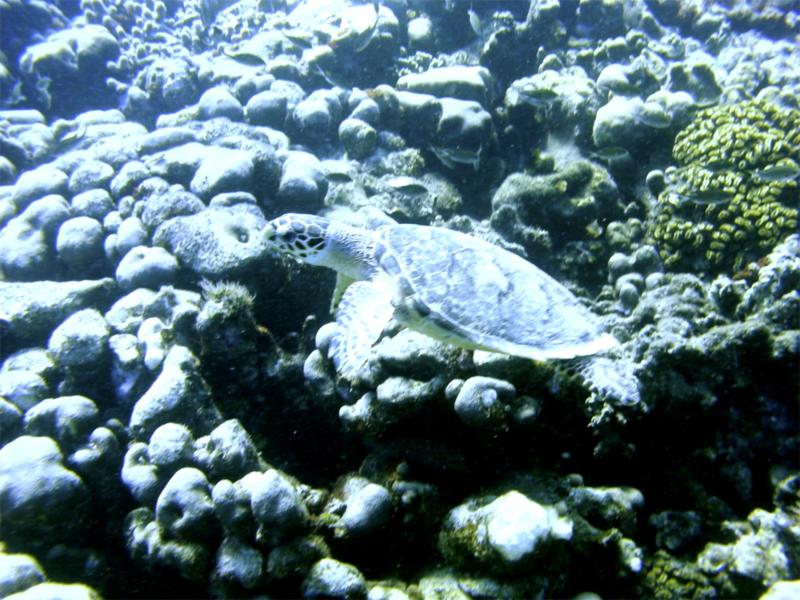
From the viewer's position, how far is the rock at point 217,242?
14.0 ft

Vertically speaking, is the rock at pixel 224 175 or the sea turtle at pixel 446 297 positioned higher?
the sea turtle at pixel 446 297

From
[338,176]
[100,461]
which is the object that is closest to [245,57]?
[338,176]

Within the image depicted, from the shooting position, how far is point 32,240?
5.31m

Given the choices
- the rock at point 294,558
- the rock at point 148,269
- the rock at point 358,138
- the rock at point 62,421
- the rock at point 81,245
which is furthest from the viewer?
the rock at point 358,138

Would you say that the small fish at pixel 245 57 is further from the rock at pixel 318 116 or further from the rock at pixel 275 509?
the rock at pixel 275 509

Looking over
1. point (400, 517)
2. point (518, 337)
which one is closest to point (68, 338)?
point (400, 517)

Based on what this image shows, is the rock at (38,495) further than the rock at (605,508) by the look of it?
Yes

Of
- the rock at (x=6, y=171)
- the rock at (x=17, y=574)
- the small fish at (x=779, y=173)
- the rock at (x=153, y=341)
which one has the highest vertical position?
the small fish at (x=779, y=173)

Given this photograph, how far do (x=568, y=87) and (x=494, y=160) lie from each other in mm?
1521

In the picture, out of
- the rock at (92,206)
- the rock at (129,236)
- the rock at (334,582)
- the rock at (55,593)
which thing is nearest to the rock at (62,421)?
the rock at (55,593)

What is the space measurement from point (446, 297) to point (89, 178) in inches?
213

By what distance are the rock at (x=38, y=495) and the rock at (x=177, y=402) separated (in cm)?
53

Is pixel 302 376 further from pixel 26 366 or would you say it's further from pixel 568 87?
pixel 568 87

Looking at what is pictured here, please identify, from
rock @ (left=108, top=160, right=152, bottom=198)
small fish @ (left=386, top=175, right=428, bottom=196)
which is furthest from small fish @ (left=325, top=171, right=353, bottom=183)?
rock @ (left=108, top=160, right=152, bottom=198)
